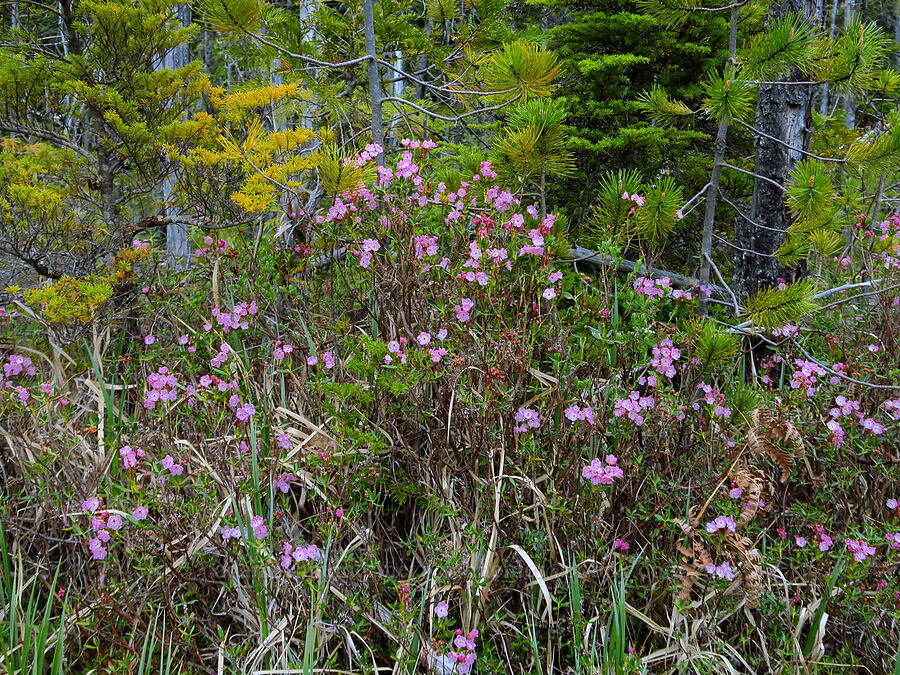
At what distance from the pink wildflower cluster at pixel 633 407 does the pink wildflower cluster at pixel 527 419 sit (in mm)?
274

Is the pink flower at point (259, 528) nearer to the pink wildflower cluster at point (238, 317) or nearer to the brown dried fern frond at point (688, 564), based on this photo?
the pink wildflower cluster at point (238, 317)

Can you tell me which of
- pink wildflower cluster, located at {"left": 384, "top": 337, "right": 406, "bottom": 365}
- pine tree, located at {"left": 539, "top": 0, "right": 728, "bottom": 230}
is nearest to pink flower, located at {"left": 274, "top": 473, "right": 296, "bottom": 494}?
pink wildflower cluster, located at {"left": 384, "top": 337, "right": 406, "bottom": 365}

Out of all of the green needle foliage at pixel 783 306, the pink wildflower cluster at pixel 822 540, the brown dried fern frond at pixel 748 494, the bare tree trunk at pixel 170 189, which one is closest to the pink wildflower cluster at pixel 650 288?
the green needle foliage at pixel 783 306

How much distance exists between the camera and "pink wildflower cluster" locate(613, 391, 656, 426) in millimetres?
2090

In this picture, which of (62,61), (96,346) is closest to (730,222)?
(96,346)

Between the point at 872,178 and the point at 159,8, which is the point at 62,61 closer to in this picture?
the point at 159,8

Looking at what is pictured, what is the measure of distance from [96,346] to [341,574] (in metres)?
1.84

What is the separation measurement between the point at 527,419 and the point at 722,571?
0.75 meters

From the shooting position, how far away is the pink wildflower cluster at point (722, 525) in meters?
1.88

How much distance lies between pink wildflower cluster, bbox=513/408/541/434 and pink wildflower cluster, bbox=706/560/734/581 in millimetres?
674

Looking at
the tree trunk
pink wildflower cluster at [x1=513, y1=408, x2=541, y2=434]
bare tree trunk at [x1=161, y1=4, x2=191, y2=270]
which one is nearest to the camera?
pink wildflower cluster at [x1=513, y1=408, x2=541, y2=434]

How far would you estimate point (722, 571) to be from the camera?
1.90 meters

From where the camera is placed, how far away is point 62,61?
142 inches

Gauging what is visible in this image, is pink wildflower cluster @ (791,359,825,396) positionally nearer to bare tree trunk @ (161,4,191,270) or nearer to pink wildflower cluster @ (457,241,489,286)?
pink wildflower cluster @ (457,241,489,286)
